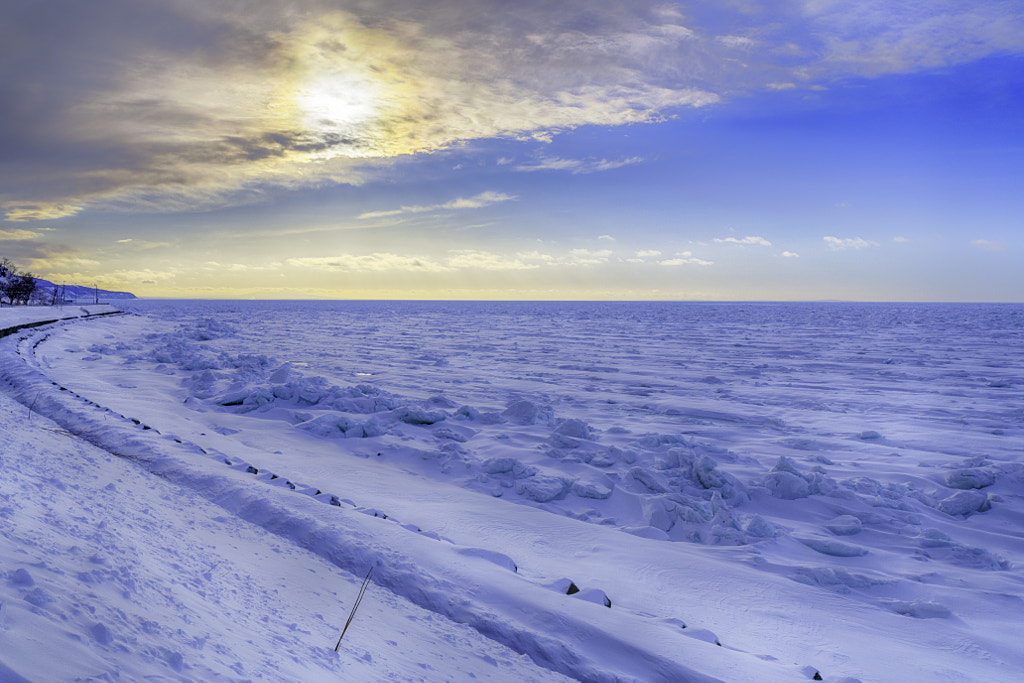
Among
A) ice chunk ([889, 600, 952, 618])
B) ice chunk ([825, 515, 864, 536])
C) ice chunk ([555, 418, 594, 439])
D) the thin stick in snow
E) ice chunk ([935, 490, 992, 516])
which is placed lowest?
ice chunk ([889, 600, 952, 618])

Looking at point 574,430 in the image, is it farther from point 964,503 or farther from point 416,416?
point 964,503

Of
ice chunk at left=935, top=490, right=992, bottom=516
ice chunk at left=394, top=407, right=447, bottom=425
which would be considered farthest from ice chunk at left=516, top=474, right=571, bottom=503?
ice chunk at left=935, top=490, right=992, bottom=516

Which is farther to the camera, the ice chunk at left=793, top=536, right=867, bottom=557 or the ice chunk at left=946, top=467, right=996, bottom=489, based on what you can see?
the ice chunk at left=946, top=467, right=996, bottom=489

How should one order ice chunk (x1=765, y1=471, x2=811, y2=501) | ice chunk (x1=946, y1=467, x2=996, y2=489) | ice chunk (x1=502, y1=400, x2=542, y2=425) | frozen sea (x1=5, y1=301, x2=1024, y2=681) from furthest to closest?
ice chunk (x1=502, y1=400, x2=542, y2=425), ice chunk (x1=946, y1=467, x2=996, y2=489), ice chunk (x1=765, y1=471, x2=811, y2=501), frozen sea (x1=5, y1=301, x2=1024, y2=681)

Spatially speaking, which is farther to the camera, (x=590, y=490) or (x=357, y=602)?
(x=590, y=490)

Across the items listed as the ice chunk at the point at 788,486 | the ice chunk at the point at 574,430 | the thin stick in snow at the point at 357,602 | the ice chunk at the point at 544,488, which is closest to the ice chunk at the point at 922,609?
the ice chunk at the point at 788,486

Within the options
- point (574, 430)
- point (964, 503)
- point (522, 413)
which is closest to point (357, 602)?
point (574, 430)

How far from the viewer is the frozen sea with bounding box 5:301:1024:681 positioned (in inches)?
120

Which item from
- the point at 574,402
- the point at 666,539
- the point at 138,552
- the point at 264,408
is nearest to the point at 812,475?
the point at 666,539

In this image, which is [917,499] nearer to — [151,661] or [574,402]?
[574,402]

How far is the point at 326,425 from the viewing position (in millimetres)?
7453

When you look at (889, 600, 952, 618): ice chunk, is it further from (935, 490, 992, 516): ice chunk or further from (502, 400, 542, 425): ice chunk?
(502, 400, 542, 425): ice chunk

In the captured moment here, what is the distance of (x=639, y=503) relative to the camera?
538 centimetres

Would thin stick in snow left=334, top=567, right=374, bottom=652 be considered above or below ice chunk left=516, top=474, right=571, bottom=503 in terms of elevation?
above
